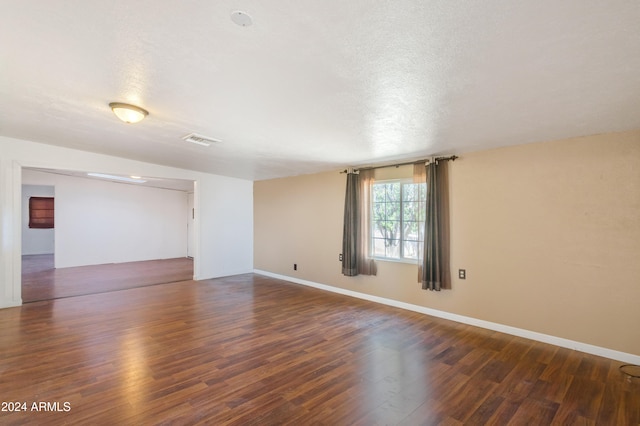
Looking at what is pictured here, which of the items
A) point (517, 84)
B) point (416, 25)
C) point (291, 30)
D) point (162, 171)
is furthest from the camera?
point (162, 171)

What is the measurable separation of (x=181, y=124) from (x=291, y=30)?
2280mm

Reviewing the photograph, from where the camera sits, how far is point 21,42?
1.95 meters

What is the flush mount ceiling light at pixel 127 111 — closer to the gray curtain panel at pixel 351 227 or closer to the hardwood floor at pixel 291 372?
the hardwood floor at pixel 291 372

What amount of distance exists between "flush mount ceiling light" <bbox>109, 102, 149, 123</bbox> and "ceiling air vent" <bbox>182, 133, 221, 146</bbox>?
82 centimetres

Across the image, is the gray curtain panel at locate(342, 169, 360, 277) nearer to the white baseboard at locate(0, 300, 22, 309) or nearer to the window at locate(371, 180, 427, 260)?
the window at locate(371, 180, 427, 260)

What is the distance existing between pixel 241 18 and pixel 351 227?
3.90m

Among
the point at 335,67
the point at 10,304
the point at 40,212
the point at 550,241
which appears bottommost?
the point at 10,304

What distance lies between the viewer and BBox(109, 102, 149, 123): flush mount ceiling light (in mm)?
2855

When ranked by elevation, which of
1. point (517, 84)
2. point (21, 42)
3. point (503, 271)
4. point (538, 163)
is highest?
point (21, 42)

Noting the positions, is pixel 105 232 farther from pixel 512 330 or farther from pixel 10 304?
pixel 512 330

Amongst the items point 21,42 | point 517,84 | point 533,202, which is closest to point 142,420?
point 21,42

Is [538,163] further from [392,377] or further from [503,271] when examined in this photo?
[392,377]

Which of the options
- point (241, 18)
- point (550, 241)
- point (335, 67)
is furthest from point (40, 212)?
point (550, 241)

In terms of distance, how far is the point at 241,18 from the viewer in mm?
1575
